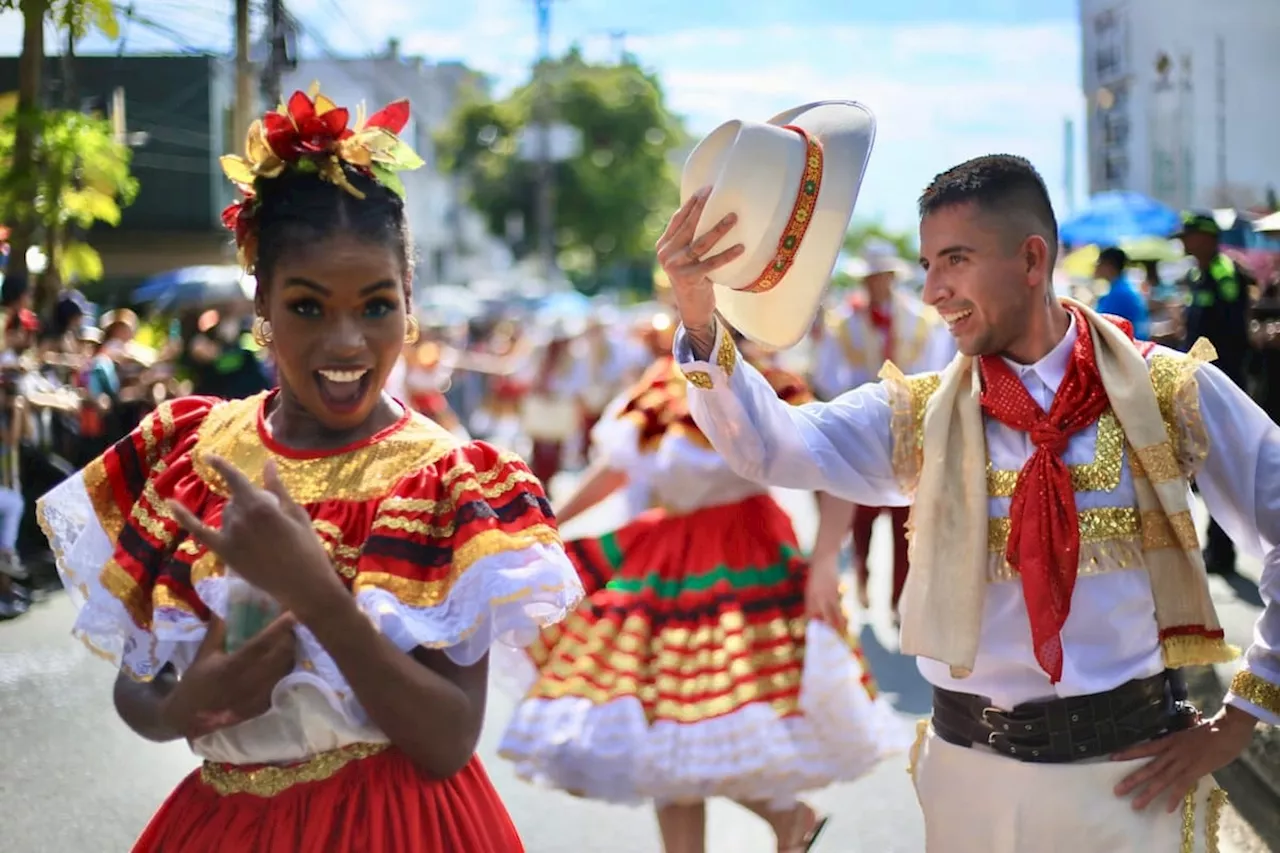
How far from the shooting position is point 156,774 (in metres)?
6.36

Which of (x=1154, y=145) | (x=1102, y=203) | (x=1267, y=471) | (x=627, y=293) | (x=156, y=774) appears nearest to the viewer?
(x=1267, y=471)

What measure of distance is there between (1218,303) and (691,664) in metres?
6.73

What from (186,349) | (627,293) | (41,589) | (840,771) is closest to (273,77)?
(186,349)

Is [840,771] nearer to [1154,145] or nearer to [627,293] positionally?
[1154,145]

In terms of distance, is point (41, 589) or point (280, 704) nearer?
point (280, 704)

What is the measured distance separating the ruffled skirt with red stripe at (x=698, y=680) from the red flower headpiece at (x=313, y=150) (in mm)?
2278

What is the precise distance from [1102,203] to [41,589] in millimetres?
16615

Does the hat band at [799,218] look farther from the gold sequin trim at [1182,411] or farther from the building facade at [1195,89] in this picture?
the building facade at [1195,89]

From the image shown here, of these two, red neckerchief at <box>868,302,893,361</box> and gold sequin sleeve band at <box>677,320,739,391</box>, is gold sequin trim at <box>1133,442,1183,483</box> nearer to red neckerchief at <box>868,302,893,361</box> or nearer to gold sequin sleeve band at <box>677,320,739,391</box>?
gold sequin sleeve band at <box>677,320,739,391</box>

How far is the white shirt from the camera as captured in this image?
2998mm

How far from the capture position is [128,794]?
240 inches

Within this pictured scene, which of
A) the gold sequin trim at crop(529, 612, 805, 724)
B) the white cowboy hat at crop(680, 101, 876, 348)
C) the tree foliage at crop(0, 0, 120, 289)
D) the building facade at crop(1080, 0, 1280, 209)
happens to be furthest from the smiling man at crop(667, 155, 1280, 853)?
the building facade at crop(1080, 0, 1280, 209)

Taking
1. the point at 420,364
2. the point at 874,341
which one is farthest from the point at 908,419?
the point at 420,364

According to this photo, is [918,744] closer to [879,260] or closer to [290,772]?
[290,772]
